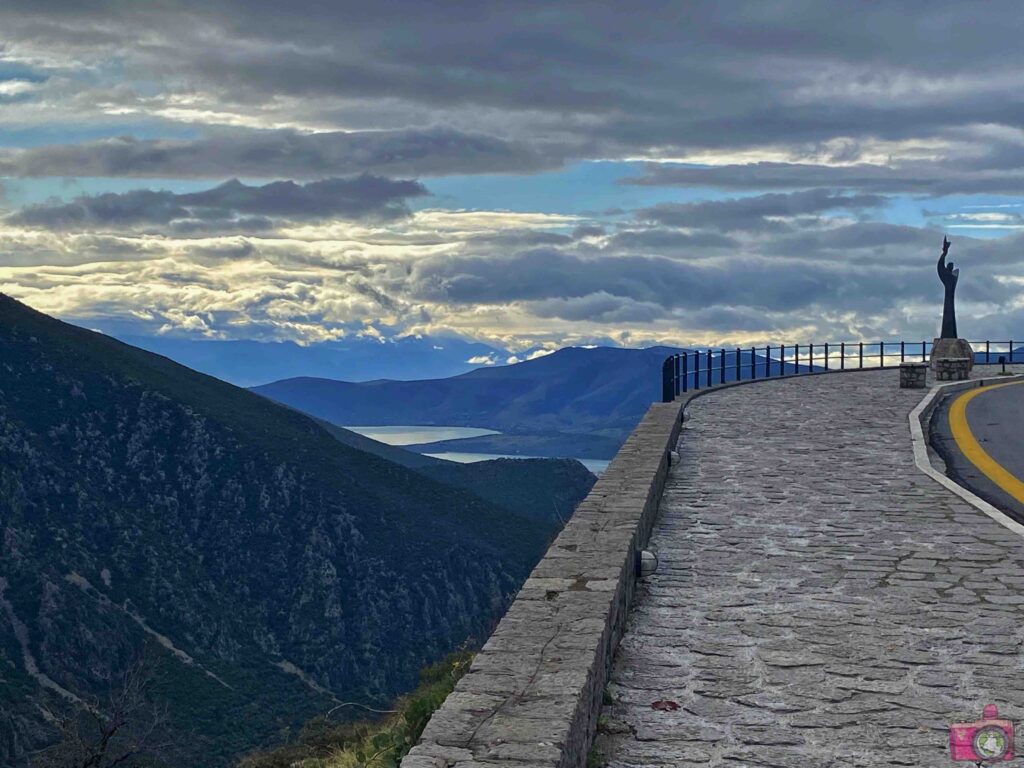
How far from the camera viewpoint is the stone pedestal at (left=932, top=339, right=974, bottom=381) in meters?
32.0

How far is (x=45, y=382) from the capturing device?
130625 mm

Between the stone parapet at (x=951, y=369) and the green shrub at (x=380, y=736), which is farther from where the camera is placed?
the stone parapet at (x=951, y=369)

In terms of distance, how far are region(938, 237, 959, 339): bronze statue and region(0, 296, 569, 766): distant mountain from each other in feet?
180

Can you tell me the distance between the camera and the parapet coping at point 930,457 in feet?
35.0

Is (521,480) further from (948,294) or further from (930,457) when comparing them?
(930,457)

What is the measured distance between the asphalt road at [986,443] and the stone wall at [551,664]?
530cm

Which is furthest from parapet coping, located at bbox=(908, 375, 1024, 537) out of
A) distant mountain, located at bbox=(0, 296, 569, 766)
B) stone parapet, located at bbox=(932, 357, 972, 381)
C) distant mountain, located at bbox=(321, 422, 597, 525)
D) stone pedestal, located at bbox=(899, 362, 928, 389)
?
distant mountain, located at bbox=(321, 422, 597, 525)

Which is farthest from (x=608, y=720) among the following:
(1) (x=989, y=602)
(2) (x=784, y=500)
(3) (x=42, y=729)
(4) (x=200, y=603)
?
(4) (x=200, y=603)

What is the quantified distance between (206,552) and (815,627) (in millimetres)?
110601

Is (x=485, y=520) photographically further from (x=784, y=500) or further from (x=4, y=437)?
(x=784, y=500)

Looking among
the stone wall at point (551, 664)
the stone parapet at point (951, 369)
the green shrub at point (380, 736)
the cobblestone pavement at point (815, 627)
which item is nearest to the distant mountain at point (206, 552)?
the stone parapet at point (951, 369)

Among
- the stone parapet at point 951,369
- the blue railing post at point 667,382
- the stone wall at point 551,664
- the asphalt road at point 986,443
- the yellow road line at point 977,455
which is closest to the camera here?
the stone wall at point 551,664

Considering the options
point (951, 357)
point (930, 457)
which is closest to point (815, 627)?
point (930, 457)

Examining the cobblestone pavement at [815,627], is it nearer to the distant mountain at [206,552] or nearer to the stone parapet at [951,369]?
the stone parapet at [951,369]
